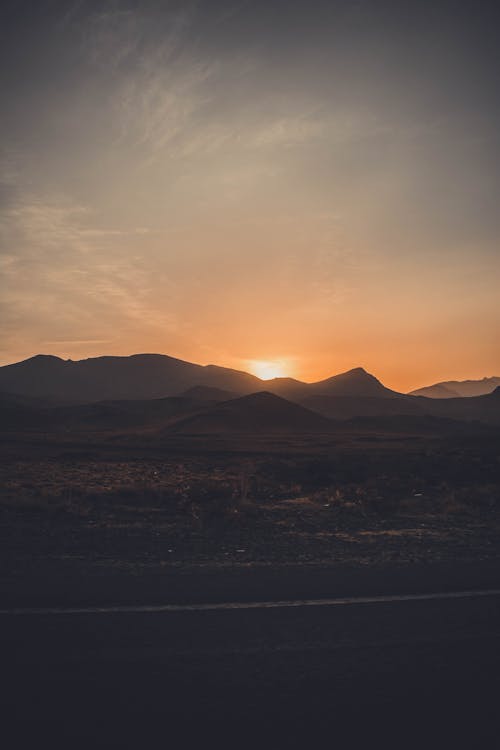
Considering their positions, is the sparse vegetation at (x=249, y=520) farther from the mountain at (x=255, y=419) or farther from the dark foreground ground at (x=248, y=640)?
the mountain at (x=255, y=419)

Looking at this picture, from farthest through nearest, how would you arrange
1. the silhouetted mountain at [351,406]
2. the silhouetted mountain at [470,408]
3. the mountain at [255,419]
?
1. the silhouetted mountain at [470,408]
2. the silhouetted mountain at [351,406]
3. the mountain at [255,419]

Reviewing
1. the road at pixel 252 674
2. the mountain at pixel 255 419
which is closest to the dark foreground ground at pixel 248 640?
the road at pixel 252 674

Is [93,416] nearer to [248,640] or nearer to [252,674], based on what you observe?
[248,640]

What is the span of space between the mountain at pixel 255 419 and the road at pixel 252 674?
74.5 m

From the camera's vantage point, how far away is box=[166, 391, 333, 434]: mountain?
3282 inches

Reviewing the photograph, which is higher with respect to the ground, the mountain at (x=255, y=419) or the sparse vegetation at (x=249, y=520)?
the mountain at (x=255, y=419)

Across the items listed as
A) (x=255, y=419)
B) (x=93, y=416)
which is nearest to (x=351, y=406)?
(x=255, y=419)

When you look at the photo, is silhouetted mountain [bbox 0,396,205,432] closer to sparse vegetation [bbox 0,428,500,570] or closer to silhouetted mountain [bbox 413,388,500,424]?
sparse vegetation [bbox 0,428,500,570]

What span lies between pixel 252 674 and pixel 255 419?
85979 mm

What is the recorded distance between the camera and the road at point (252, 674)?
3223 millimetres

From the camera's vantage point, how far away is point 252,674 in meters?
3.89

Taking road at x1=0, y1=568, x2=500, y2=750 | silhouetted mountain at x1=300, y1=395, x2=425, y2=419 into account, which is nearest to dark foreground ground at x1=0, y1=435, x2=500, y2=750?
road at x1=0, y1=568, x2=500, y2=750

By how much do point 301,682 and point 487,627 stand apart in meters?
2.12

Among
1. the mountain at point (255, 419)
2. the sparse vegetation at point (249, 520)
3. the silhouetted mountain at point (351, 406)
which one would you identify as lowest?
the sparse vegetation at point (249, 520)
